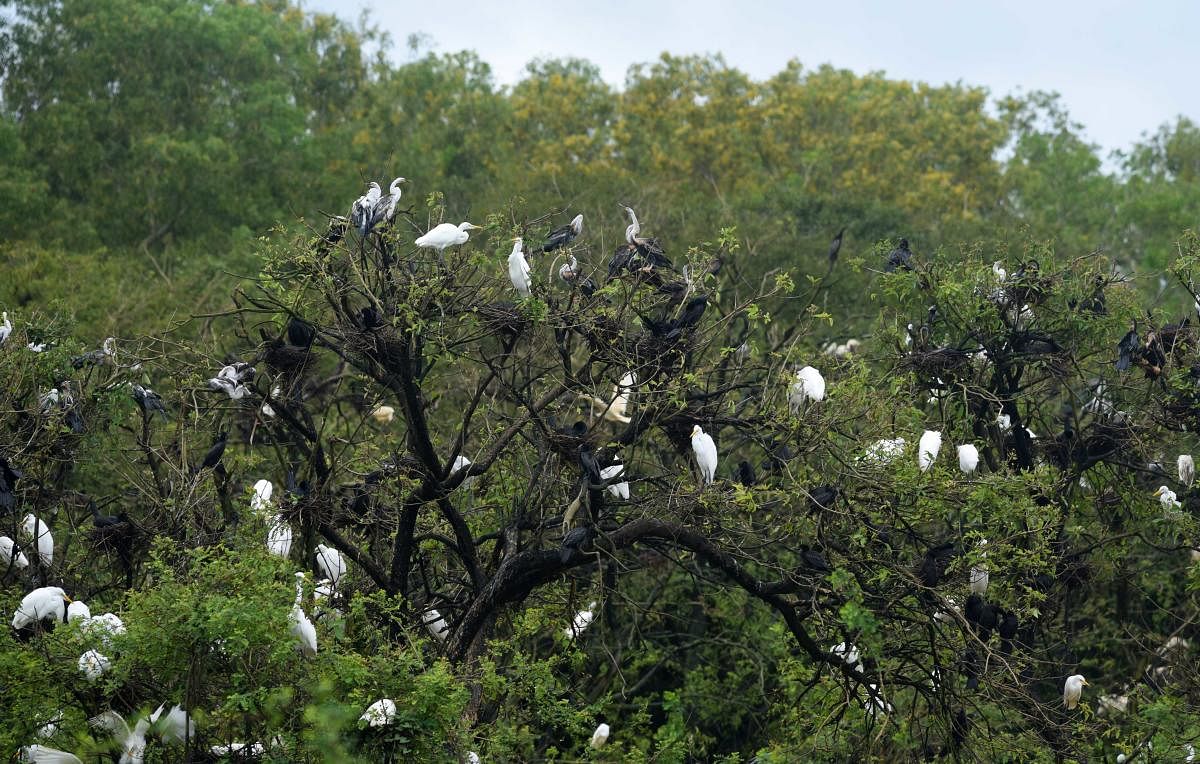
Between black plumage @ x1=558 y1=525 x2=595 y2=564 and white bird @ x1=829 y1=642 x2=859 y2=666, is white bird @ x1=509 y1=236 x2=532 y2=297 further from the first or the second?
white bird @ x1=829 y1=642 x2=859 y2=666

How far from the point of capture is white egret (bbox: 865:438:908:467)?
8778 millimetres

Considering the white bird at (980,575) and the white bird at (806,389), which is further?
the white bird at (806,389)

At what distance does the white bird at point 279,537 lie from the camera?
28.9 ft

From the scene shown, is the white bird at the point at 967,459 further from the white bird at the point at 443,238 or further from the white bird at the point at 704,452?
the white bird at the point at 443,238

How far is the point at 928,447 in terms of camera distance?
9.27m

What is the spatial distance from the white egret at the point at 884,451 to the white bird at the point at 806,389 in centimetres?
41

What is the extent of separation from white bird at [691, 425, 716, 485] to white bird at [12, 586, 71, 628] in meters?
3.47

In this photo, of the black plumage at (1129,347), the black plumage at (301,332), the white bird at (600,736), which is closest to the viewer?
the black plumage at (301,332)

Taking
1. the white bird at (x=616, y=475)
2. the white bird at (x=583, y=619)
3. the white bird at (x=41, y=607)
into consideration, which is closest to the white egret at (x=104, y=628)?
the white bird at (x=41, y=607)

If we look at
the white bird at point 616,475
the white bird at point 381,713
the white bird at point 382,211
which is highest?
the white bird at point 382,211

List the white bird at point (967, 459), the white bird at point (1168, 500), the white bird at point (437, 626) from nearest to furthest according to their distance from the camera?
the white bird at point (437, 626), the white bird at point (967, 459), the white bird at point (1168, 500)

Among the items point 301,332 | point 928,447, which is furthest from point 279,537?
point 928,447

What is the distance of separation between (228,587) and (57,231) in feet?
68.6

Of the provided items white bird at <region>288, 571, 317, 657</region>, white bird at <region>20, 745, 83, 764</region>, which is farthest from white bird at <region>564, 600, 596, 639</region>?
white bird at <region>20, 745, 83, 764</region>
